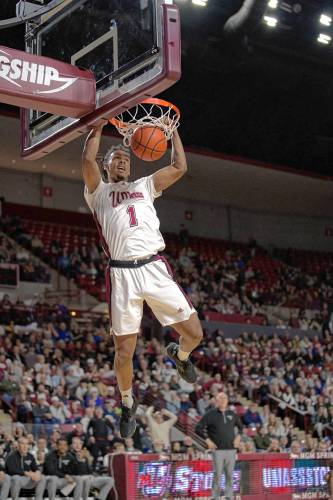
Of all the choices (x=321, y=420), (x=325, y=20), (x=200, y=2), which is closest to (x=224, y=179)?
(x=325, y=20)

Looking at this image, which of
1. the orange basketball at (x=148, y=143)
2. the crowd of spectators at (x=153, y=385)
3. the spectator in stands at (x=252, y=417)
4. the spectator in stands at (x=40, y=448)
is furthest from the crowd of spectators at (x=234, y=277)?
the orange basketball at (x=148, y=143)

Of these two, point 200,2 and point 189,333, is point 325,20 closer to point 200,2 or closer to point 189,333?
point 200,2

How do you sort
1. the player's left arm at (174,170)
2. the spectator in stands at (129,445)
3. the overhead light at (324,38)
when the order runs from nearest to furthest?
the player's left arm at (174,170), the spectator in stands at (129,445), the overhead light at (324,38)

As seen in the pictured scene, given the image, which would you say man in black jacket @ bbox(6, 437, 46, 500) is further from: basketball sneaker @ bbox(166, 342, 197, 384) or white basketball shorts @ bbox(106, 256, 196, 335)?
white basketball shorts @ bbox(106, 256, 196, 335)

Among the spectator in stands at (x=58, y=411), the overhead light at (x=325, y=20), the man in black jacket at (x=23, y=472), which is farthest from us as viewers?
the overhead light at (x=325, y=20)

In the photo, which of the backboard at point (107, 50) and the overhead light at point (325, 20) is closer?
the backboard at point (107, 50)

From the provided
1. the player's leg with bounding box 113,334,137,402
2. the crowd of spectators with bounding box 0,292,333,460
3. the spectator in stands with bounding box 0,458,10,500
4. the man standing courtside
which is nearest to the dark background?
the crowd of spectators with bounding box 0,292,333,460

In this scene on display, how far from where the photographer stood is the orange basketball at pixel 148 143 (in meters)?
7.01

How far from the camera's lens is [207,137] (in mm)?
26828

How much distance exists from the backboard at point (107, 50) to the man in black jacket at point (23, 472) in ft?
22.6

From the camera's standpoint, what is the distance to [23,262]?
24.4 m

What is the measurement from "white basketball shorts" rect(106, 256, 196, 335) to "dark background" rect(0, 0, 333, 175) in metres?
11.4

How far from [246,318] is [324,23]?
32.2ft

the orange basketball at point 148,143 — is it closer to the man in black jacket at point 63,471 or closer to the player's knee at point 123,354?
the player's knee at point 123,354
